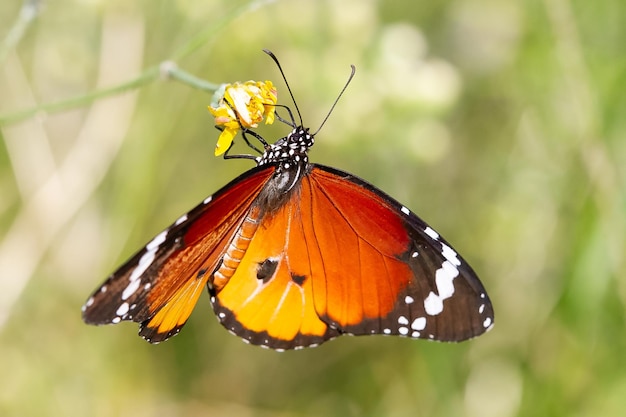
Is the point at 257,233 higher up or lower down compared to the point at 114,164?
lower down

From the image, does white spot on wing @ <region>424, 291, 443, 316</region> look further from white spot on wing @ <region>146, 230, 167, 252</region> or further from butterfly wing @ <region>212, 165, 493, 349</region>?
white spot on wing @ <region>146, 230, 167, 252</region>

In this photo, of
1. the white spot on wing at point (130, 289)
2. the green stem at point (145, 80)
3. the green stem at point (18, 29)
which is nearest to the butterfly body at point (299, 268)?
the white spot on wing at point (130, 289)

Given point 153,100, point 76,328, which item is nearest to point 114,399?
point 76,328

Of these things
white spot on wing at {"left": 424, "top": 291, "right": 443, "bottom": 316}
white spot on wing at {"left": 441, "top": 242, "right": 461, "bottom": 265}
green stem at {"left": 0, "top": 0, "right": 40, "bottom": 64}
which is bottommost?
white spot on wing at {"left": 424, "top": 291, "right": 443, "bottom": 316}

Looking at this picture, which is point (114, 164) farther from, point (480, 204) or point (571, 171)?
point (571, 171)

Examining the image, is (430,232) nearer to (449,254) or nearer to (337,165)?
(449,254)

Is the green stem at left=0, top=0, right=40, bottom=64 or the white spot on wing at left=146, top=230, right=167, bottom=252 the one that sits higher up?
the green stem at left=0, top=0, right=40, bottom=64

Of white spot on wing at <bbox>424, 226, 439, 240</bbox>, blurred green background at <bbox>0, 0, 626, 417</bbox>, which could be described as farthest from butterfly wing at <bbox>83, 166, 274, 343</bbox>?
blurred green background at <bbox>0, 0, 626, 417</bbox>
